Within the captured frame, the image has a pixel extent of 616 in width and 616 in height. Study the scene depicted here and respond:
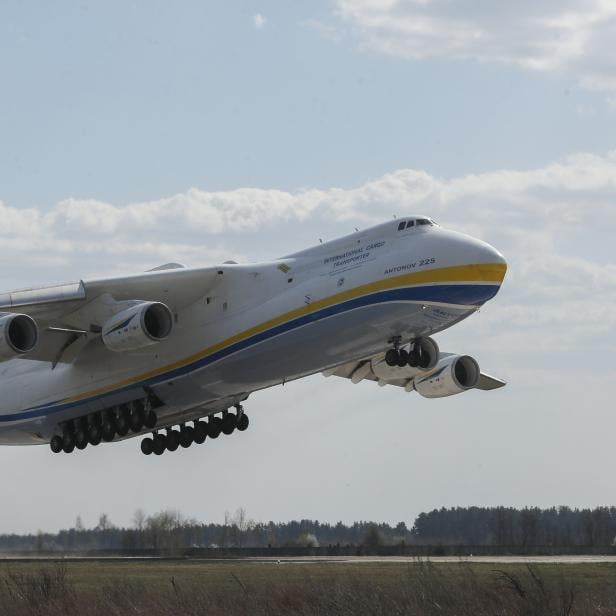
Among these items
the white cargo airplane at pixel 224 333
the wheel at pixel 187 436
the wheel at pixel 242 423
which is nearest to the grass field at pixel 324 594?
the white cargo airplane at pixel 224 333

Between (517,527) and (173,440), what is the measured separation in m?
19.3

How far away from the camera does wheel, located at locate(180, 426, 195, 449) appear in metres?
26.7

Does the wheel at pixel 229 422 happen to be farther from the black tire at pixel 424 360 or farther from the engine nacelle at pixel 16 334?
the engine nacelle at pixel 16 334

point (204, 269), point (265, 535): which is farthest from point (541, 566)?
point (265, 535)

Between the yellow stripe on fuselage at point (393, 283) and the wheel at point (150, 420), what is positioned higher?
the yellow stripe on fuselage at point (393, 283)

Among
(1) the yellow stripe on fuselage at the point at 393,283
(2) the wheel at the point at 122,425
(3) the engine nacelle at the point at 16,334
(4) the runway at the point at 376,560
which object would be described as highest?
(1) the yellow stripe on fuselage at the point at 393,283

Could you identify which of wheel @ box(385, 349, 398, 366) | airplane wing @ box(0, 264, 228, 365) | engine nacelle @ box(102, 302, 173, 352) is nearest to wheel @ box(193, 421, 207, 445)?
Result: airplane wing @ box(0, 264, 228, 365)

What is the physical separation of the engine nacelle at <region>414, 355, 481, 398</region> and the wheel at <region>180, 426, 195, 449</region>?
5014mm

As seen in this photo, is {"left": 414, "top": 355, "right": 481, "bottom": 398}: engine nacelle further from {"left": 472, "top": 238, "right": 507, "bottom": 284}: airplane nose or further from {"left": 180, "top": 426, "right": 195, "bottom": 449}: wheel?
{"left": 472, "top": 238, "right": 507, "bottom": 284}: airplane nose

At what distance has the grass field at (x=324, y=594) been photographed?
15.2m

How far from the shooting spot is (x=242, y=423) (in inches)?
1037

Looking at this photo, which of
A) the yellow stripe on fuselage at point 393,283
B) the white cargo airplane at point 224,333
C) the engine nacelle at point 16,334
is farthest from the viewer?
the engine nacelle at point 16,334

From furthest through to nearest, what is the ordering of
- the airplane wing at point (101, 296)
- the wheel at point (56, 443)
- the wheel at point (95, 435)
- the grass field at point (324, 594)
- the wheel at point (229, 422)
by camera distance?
the wheel at point (56, 443)
the wheel at point (229, 422)
the wheel at point (95, 435)
the airplane wing at point (101, 296)
the grass field at point (324, 594)

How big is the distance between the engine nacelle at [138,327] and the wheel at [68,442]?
147 inches
